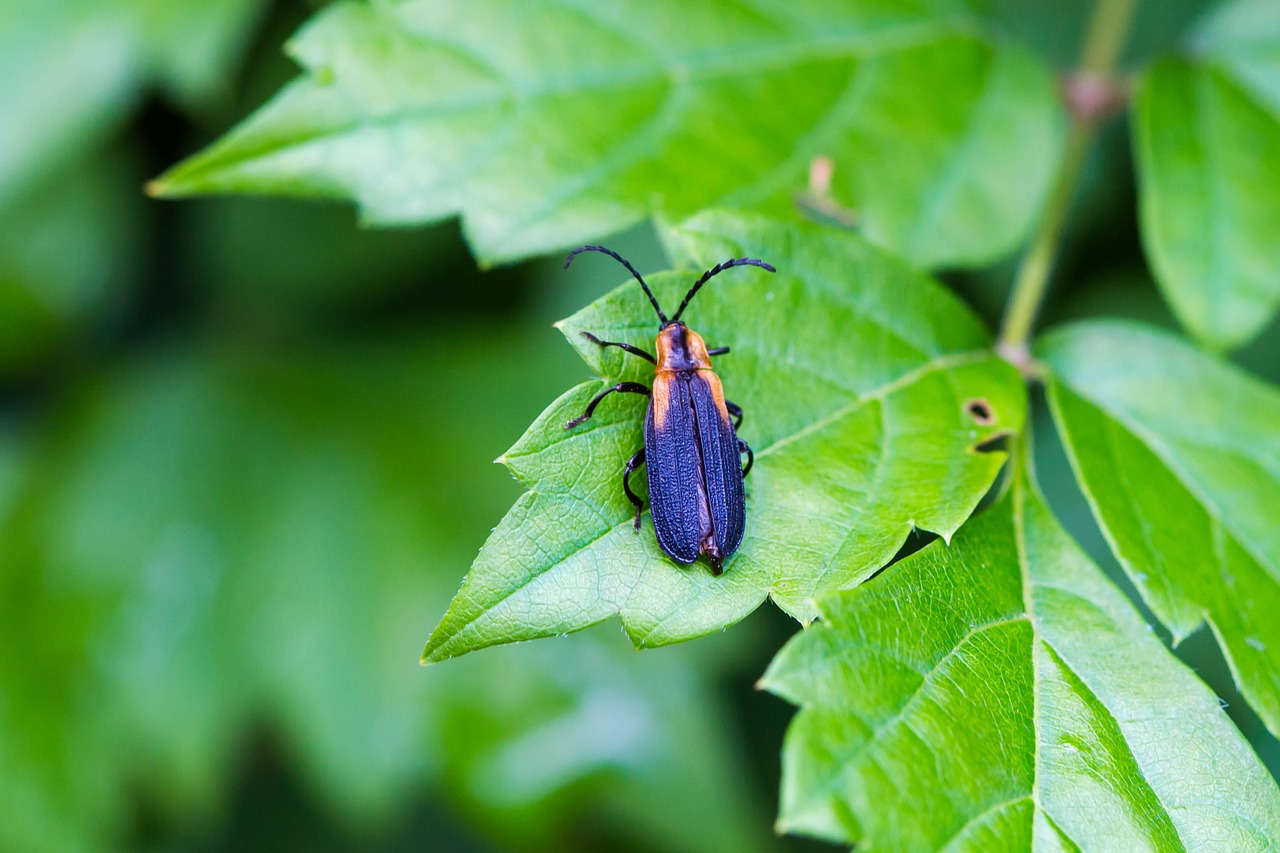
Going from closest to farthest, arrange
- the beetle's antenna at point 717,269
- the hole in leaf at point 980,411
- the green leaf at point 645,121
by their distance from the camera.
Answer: the beetle's antenna at point 717,269 → the hole in leaf at point 980,411 → the green leaf at point 645,121

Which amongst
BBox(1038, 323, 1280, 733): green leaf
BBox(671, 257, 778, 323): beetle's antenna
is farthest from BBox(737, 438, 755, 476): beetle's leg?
BBox(1038, 323, 1280, 733): green leaf

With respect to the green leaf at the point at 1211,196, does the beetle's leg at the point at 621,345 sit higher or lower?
higher

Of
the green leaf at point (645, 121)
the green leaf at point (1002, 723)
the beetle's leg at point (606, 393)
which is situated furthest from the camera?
the green leaf at point (645, 121)

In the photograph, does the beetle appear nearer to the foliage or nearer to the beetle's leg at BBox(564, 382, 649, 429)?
the beetle's leg at BBox(564, 382, 649, 429)

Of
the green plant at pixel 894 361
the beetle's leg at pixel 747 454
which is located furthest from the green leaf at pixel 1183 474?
the beetle's leg at pixel 747 454

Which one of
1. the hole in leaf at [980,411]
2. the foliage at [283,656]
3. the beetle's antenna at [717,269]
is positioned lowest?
the foliage at [283,656]

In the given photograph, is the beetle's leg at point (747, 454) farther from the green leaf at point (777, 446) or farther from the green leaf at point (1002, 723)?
the green leaf at point (1002, 723)

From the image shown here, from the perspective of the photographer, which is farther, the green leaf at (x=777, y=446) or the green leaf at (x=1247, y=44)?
the green leaf at (x=1247, y=44)
